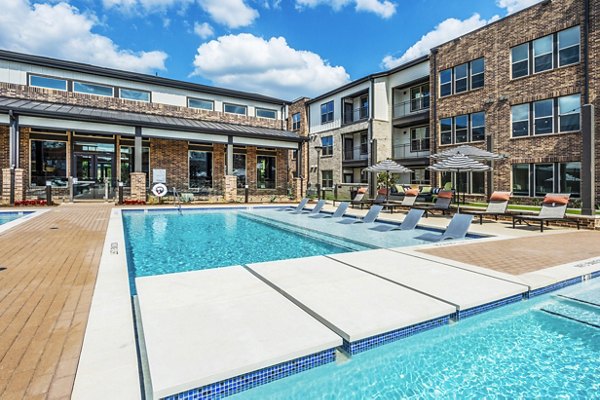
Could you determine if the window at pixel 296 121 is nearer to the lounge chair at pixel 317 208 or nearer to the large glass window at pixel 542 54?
the lounge chair at pixel 317 208

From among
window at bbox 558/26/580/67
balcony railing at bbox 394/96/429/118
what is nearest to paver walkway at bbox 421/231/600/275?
window at bbox 558/26/580/67

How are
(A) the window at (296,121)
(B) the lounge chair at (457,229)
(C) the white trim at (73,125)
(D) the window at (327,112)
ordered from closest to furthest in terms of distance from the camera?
(B) the lounge chair at (457,229) < (C) the white trim at (73,125) < (D) the window at (327,112) < (A) the window at (296,121)

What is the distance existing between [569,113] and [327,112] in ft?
57.1

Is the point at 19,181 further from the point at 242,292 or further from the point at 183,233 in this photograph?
the point at 242,292

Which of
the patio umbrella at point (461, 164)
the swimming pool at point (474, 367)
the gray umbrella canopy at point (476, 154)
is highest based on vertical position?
the gray umbrella canopy at point (476, 154)

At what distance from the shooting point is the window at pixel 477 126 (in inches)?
724

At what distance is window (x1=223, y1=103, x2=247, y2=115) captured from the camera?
77.4 ft

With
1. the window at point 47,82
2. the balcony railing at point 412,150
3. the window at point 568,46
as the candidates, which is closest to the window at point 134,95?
the window at point 47,82

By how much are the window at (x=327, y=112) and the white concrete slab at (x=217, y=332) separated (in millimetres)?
26101

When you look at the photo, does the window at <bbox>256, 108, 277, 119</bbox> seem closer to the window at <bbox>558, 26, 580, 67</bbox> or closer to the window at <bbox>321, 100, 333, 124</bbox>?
the window at <bbox>321, 100, 333, 124</bbox>

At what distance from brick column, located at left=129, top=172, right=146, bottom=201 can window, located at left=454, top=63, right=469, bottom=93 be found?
58.2ft

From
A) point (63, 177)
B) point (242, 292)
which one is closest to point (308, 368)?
point (242, 292)

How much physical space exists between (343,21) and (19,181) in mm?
20630

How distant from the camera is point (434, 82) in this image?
68.1 ft
